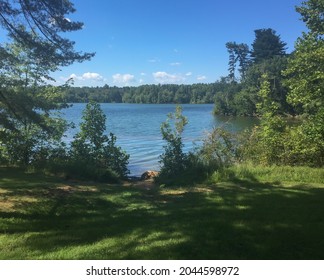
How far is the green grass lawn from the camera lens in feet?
15.5

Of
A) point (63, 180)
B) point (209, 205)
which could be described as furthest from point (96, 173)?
point (209, 205)

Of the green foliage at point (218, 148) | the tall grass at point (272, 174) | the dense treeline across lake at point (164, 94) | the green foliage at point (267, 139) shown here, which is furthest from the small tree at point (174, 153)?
the dense treeline across lake at point (164, 94)

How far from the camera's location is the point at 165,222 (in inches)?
246

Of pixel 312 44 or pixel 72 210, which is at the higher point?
pixel 312 44

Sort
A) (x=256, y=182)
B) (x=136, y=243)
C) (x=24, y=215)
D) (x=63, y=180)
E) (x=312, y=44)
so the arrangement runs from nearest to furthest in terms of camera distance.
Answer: (x=136, y=243) < (x=24, y=215) < (x=256, y=182) < (x=63, y=180) < (x=312, y=44)

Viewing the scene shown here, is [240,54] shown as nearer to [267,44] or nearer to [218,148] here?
[267,44]

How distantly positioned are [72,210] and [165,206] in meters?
1.96

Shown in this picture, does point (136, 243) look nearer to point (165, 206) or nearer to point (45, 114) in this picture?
point (165, 206)

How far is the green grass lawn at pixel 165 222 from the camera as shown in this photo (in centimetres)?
472

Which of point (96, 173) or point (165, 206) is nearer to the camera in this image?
point (165, 206)

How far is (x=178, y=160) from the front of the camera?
14.8 meters

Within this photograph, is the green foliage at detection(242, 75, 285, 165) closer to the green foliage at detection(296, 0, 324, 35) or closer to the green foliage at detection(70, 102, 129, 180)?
the green foliage at detection(296, 0, 324, 35)

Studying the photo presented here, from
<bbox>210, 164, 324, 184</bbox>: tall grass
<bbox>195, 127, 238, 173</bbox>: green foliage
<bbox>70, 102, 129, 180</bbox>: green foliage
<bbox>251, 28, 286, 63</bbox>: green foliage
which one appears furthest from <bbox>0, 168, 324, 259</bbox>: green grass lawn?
<bbox>251, 28, 286, 63</bbox>: green foliage

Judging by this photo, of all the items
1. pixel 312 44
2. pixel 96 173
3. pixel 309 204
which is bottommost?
pixel 96 173
